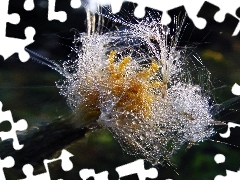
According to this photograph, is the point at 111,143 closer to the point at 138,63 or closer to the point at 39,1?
the point at 39,1

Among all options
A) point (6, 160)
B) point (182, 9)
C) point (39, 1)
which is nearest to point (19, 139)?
point (6, 160)

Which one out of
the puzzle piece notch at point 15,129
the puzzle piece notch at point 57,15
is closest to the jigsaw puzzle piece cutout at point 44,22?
the puzzle piece notch at point 57,15

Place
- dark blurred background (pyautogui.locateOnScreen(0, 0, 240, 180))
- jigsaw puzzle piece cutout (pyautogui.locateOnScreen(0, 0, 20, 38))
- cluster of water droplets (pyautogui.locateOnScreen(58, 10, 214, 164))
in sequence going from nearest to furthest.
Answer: cluster of water droplets (pyautogui.locateOnScreen(58, 10, 214, 164))
jigsaw puzzle piece cutout (pyautogui.locateOnScreen(0, 0, 20, 38))
dark blurred background (pyautogui.locateOnScreen(0, 0, 240, 180))

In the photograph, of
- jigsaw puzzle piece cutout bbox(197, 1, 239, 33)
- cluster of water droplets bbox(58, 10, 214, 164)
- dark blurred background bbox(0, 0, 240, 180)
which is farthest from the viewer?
jigsaw puzzle piece cutout bbox(197, 1, 239, 33)

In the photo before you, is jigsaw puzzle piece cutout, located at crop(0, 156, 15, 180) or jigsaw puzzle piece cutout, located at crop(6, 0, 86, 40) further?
jigsaw puzzle piece cutout, located at crop(6, 0, 86, 40)

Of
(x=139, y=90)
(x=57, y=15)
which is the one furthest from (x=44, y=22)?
(x=139, y=90)

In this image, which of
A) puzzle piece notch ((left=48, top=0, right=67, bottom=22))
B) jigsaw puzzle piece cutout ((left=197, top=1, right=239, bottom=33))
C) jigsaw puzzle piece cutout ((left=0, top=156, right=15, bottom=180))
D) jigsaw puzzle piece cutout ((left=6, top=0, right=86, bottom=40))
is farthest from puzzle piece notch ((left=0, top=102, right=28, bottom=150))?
jigsaw puzzle piece cutout ((left=197, top=1, right=239, bottom=33))

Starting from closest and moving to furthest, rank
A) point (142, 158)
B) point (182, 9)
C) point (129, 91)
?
point (129, 91), point (142, 158), point (182, 9)

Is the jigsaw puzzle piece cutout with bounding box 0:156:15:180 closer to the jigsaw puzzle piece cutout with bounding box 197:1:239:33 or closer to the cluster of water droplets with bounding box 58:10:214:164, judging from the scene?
the cluster of water droplets with bounding box 58:10:214:164
